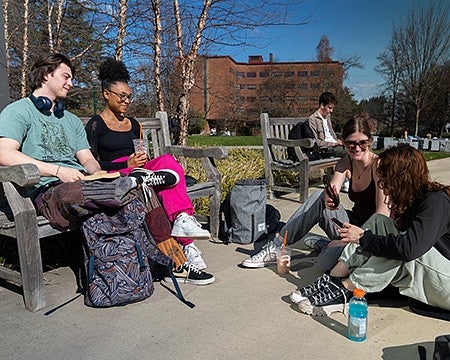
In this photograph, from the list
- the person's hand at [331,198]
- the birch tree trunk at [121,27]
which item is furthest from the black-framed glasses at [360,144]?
the birch tree trunk at [121,27]

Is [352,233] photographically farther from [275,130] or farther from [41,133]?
[275,130]

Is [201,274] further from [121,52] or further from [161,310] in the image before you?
[121,52]

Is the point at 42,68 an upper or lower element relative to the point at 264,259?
upper

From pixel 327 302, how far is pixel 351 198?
101 centimetres

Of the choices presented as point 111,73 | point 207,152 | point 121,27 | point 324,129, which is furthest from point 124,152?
point 324,129

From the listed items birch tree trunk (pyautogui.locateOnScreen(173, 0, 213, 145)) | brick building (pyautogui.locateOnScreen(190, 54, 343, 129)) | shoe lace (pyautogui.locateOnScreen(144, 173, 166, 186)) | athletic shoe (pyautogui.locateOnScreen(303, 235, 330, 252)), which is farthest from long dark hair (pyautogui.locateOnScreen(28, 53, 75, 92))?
brick building (pyautogui.locateOnScreen(190, 54, 343, 129))

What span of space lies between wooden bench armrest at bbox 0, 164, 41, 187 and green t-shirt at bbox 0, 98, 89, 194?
0.36 metres

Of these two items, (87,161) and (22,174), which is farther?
(87,161)

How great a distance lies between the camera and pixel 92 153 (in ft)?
10.9

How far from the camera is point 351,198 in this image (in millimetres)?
3135

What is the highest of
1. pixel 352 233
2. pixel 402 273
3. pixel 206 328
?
pixel 352 233

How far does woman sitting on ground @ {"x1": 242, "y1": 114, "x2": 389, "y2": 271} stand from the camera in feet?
9.36

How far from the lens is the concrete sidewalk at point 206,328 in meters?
2.01

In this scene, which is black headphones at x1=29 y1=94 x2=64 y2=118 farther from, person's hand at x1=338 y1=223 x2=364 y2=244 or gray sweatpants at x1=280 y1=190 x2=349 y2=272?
person's hand at x1=338 y1=223 x2=364 y2=244
